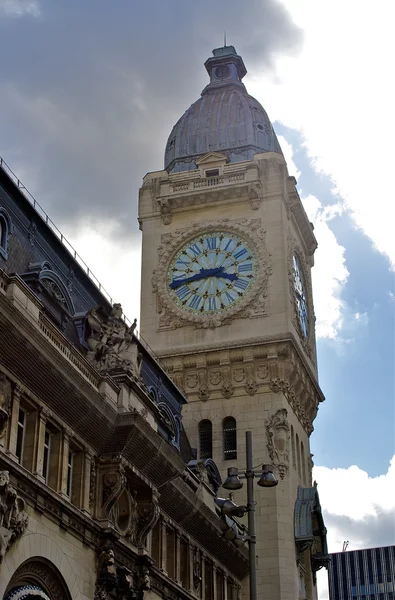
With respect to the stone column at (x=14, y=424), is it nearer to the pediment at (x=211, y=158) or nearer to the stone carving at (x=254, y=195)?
the stone carving at (x=254, y=195)

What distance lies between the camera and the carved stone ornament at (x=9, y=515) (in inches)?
1227

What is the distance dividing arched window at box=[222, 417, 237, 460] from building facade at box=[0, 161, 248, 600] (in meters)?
10.3

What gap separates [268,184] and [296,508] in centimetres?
1926

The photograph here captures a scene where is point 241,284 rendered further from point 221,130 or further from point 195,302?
point 221,130

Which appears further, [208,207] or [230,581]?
[208,207]

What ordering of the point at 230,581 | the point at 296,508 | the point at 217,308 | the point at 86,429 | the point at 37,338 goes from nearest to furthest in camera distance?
the point at 37,338
the point at 86,429
the point at 230,581
the point at 296,508
the point at 217,308

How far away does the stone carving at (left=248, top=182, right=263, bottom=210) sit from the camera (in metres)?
65.6

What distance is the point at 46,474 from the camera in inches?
1398

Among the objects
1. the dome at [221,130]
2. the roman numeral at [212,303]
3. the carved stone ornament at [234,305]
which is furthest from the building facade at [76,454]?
the dome at [221,130]

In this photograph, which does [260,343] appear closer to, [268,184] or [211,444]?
[211,444]

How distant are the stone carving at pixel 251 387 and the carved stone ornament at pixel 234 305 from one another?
12.9ft

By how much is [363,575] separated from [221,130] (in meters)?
103

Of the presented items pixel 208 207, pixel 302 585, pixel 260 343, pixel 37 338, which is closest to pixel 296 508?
pixel 302 585

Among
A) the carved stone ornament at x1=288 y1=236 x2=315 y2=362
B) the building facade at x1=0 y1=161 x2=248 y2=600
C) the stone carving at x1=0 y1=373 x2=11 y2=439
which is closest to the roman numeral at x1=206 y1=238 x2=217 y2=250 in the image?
the carved stone ornament at x1=288 y1=236 x2=315 y2=362
